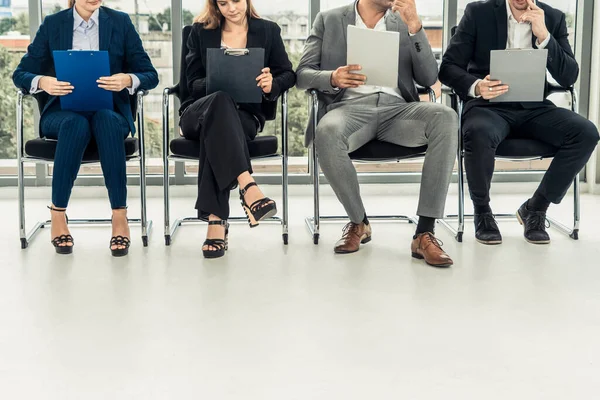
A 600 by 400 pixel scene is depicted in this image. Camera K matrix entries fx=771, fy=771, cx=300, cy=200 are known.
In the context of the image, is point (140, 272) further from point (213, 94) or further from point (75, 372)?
point (75, 372)

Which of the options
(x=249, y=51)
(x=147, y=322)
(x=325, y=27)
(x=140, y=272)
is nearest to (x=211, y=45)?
(x=249, y=51)

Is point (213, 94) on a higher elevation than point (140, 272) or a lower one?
higher

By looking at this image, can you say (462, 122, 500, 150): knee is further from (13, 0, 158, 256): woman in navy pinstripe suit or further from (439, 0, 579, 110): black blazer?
(13, 0, 158, 256): woman in navy pinstripe suit

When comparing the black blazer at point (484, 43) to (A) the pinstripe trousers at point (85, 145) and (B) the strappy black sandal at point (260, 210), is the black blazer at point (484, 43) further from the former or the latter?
(A) the pinstripe trousers at point (85, 145)

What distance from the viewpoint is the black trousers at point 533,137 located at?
329cm

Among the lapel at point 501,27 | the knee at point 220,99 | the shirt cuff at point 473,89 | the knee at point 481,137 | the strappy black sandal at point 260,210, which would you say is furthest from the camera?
the lapel at point 501,27

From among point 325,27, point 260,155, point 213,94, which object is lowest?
point 260,155

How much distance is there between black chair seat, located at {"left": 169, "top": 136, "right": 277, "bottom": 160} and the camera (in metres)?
3.19

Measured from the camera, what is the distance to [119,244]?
3.20 m

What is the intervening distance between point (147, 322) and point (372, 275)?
3.03ft

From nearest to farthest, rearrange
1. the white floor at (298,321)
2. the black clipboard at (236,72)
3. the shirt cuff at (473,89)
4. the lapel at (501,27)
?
the white floor at (298,321) → the black clipboard at (236,72) → the shirt cuff at (473,89) → the lapel at (501,27)

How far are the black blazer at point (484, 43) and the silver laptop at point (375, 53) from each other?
455mm

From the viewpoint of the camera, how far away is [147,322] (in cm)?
232

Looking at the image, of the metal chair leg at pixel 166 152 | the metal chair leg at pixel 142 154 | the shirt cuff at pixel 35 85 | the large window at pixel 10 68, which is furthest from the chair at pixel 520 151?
the large window at pixel 10 68
